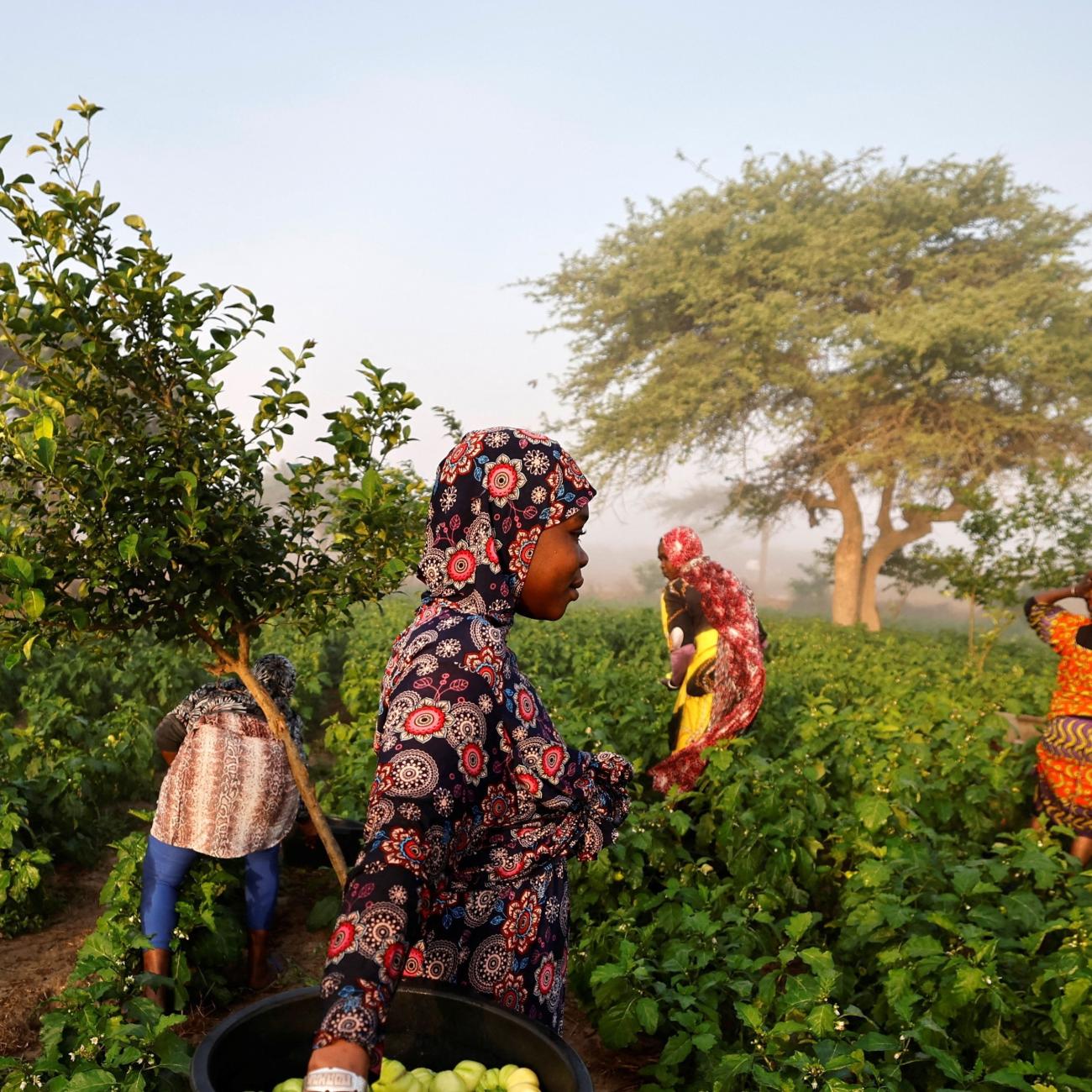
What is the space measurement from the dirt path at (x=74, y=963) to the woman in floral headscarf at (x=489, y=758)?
6.16 ft

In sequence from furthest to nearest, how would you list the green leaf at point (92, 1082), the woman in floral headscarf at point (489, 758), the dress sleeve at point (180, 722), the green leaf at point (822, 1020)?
the dress sleeve at point (180, 722)
the green leaf at point (822, 1020)
the green leaf at point (92, 1082)
the woman in floral headscarf at point (489, 758)

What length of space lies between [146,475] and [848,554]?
22342mm

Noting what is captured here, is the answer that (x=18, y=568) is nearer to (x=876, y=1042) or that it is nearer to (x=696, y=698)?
(x=876, y=1042)

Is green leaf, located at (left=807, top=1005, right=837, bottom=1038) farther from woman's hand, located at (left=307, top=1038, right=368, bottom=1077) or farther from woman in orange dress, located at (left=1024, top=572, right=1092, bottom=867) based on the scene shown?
woman in orange dress, located at (left=1024, top=572, right=1092, bottom=867)

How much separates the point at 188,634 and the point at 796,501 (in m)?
22.4

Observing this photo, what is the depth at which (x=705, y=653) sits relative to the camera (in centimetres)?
584

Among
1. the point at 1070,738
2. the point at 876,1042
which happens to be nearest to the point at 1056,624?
the point at 1070,738

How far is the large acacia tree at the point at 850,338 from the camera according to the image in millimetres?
19906

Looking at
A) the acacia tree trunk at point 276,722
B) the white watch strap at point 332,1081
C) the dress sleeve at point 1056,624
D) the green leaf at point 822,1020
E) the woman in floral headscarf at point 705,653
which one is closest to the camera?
the white watch strap at point 332,1081

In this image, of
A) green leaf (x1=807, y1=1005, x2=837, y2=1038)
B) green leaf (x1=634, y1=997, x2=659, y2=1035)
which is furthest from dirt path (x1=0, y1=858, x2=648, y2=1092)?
green leaf (x1=807, y1=1005, x2=837, y2=1038)

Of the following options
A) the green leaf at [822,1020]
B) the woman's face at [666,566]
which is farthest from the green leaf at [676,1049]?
the woman's face at [666,566]

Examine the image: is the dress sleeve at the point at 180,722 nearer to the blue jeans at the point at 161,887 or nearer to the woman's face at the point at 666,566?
the blue jeans at the point at 161,887

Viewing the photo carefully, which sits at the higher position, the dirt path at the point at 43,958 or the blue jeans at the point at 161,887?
the blue jeans at the point at 161,887

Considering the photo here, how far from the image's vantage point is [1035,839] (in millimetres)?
4152
